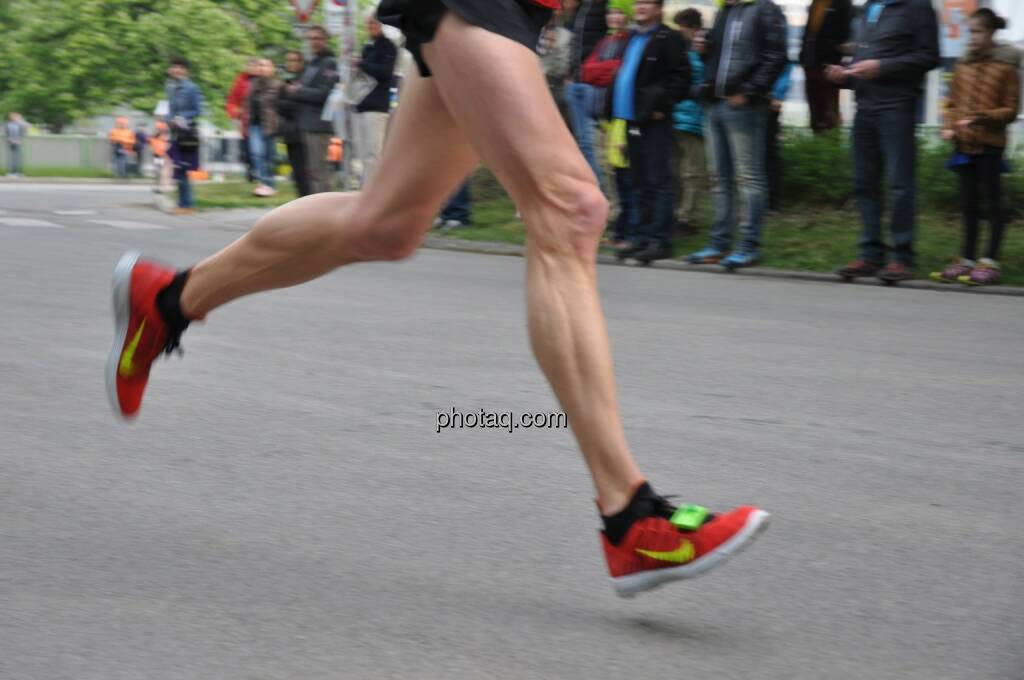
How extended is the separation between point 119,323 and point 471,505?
1059mm

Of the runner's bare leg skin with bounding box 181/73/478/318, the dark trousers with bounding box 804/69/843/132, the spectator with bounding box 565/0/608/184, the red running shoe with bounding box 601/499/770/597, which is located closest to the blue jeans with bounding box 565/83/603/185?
the spectator with bounding box 565/0/608/184

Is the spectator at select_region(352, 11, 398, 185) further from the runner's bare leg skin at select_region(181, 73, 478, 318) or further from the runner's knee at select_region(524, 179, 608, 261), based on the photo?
the runner's knee at select_region(524, 179, 608, 261)

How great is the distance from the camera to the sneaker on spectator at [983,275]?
10164 millimetres

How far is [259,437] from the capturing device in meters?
4.73

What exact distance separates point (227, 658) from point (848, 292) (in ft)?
24.4

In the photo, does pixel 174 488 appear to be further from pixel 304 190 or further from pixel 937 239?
pixel 304 190

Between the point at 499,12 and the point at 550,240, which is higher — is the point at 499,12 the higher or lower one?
the higher one

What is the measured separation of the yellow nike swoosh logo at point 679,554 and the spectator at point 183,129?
15.4 m

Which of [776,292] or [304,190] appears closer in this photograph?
[776,292]

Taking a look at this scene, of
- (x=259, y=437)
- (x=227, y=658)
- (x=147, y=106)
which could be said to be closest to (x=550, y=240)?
(x=227, y=658)

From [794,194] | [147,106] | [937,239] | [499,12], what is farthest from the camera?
[147,106]

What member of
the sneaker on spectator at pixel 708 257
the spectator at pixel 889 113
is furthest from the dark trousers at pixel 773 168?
the spectator at pixel 889 113

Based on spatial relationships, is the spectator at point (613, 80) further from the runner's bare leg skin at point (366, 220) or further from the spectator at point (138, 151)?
the spectator at point (138, 151)

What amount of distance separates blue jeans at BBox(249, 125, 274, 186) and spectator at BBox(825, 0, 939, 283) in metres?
10.9
